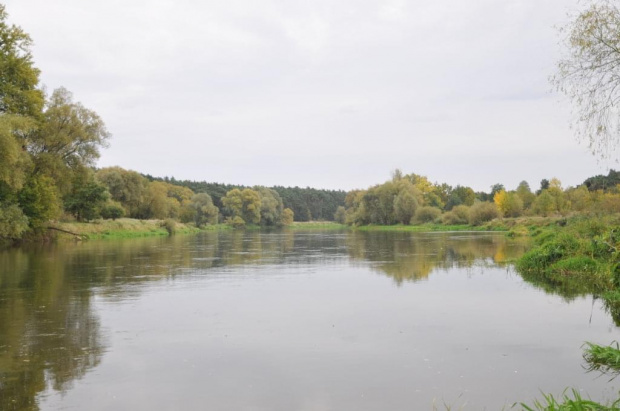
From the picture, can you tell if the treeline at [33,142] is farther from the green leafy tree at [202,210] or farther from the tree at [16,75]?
the green leafy tree at [202,210]

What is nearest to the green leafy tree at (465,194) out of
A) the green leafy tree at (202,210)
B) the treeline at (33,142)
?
the green leafy tree at (202,210)

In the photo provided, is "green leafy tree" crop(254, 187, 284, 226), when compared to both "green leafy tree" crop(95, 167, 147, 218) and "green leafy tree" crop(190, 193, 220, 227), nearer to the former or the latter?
"green leafy tree" crop(190, 193, 220, 227)

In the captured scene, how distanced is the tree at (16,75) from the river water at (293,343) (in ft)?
73.0

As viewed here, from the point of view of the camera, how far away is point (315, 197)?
18412cm

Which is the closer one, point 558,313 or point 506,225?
point 558,313

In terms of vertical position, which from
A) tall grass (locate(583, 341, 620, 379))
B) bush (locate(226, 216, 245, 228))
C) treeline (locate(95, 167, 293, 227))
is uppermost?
treeline (locate(95, 167, 293, 227))

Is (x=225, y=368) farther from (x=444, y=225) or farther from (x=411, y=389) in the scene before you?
(x=444, y=225)

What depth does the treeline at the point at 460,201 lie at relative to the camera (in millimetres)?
67375

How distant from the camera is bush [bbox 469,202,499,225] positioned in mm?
74875

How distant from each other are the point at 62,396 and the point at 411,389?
4.44 metres

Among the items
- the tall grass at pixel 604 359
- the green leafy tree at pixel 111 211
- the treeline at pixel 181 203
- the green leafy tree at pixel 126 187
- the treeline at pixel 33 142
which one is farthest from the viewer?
the treeline at pixel 181 203

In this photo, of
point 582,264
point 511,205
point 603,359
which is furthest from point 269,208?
point 603,359

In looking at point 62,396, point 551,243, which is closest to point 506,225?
point 551,243

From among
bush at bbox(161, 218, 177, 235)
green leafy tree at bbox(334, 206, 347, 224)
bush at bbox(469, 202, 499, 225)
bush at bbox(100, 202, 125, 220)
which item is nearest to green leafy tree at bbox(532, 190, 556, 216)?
bush at bbox(469, 202, 499, 225)
